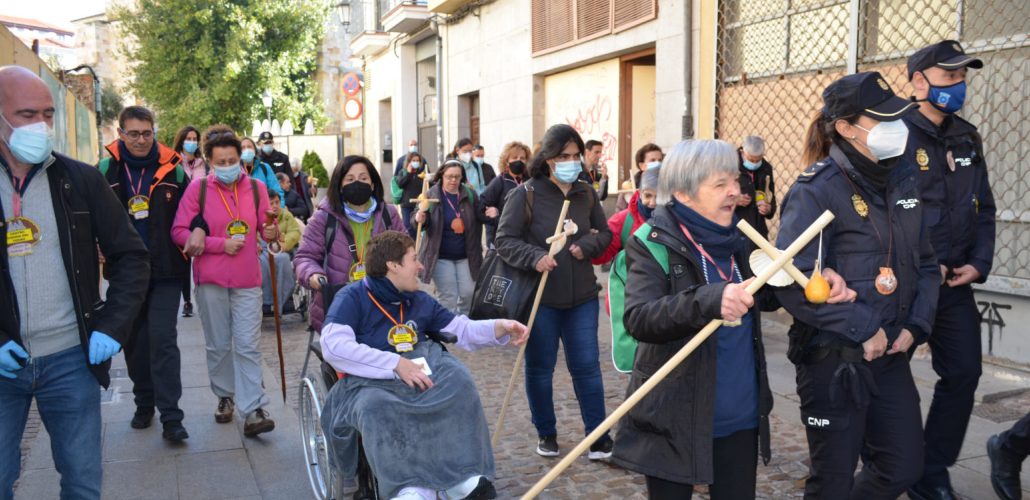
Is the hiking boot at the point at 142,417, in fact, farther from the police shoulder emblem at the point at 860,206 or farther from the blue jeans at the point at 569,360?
the police shoulder emblem at the point at 860,206

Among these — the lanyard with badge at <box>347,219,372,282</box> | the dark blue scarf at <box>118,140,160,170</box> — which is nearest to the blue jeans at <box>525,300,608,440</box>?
the lanyard with badge at <box>347,219,372,282</box>

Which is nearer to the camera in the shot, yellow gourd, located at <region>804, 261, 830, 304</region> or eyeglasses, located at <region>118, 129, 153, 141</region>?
yellow gourd, located at <region>804, 261, 830, 304</region>

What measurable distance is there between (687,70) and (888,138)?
6.62m

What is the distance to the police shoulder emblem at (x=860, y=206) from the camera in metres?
3.05

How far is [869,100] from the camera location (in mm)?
3043

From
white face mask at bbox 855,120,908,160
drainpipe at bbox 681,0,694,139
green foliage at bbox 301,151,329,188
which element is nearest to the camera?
white face mask at bbox 855,120,908,160

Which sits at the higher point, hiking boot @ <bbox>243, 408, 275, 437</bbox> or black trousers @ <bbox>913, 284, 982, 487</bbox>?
black trousers @ <bbox>913, 284, 982, 487</bbox>

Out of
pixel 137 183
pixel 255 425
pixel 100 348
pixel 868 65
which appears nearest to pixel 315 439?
pixel 255 425

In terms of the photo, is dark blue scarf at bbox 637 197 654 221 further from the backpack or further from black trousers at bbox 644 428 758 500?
black trousers at bbox 644 428 758 500

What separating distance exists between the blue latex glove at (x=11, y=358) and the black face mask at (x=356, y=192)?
2.19 metres

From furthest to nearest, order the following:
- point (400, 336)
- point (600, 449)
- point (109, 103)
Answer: point (109, 103), point (600, 449), point (400, 336)

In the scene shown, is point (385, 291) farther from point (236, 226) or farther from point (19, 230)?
point (236, 226)

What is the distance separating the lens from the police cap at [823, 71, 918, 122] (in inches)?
119

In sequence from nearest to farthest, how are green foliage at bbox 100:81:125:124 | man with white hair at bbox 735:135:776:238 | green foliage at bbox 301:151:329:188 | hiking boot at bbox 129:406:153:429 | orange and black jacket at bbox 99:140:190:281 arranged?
orange and black jacket at bbox 99:140:190:281 → hiking boot at bbox 129:406:153:429 → man with white hair at bbox 735:135:776:238 → green foliage at bbox 301:151:329:188 → green foliage at bbox 100:81:125:124
